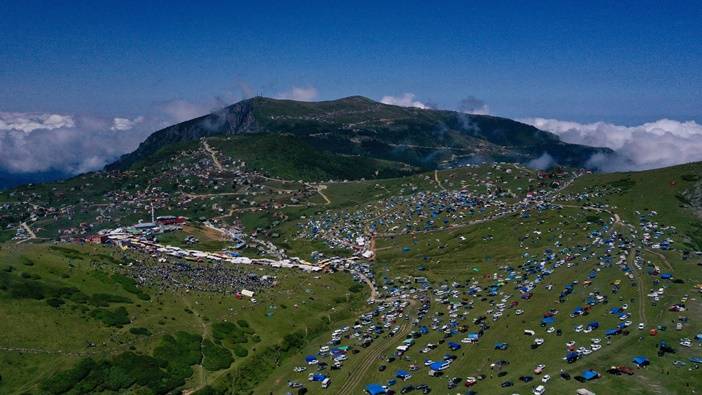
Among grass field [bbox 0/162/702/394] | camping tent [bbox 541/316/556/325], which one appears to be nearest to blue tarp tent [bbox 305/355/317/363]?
grass field [bbox 0/162/702/394]

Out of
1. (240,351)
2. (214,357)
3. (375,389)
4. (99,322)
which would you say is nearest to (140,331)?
(99,322)

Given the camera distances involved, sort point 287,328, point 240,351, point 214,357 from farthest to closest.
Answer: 1. point 287,328
2. point 240,351
3. point 214,357

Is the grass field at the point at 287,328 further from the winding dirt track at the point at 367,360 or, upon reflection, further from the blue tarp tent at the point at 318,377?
the blue tarp tent at the point at 318,377

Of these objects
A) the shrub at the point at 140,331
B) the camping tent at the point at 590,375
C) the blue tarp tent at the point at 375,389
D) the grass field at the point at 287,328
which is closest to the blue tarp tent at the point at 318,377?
the grass field at the point at 287,328

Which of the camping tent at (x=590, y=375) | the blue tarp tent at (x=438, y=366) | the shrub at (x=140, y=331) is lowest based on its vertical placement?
the blue tarp tent at (x=438, y=366)

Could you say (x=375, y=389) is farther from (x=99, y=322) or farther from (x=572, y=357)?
(x=99, y=322)

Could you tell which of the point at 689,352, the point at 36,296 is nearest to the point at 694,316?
the point at 689,352

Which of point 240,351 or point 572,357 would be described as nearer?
point 572,357

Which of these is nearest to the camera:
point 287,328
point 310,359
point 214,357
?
point 214,357
